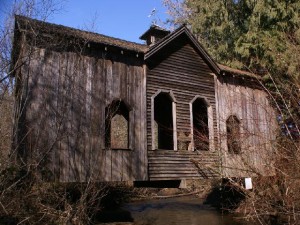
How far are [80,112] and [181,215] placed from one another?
6458 mm

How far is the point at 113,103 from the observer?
12875 millimetres

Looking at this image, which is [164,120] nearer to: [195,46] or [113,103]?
[195,46]

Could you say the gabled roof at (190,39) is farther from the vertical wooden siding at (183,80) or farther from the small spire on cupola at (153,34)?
the small spire on cupola at (153,34)

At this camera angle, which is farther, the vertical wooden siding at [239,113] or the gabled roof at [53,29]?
the vertical wooden siding at [239,113]

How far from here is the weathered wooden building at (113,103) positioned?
10969 mm

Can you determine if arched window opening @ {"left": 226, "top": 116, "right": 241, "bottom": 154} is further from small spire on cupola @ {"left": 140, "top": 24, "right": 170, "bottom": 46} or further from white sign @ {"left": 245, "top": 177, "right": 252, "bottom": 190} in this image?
small spire on cupola @ {"left": 140, "top": 24, "right": 170, "bottom": 46}

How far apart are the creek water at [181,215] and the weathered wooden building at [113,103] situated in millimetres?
1721

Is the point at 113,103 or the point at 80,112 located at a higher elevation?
the point at 113,103

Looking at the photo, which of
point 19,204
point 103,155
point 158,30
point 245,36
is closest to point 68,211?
point 19,204

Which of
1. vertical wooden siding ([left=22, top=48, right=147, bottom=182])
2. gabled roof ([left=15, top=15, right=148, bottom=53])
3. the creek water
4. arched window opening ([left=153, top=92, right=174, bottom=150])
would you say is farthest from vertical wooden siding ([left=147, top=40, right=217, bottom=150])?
the creek water

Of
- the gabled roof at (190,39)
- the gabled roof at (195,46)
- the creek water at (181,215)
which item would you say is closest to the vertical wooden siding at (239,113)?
the gabled roof at (195,46)

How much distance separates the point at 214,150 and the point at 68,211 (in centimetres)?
758

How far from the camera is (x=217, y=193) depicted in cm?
1967

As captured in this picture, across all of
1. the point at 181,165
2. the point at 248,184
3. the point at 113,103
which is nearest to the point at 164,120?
the point at 181,165
